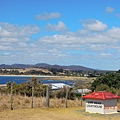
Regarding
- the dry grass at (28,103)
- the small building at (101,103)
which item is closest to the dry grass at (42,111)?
the dry grass at (28,103)

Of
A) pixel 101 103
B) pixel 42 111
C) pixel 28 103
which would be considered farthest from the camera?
pixel 28 103

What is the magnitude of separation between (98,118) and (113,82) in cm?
2199

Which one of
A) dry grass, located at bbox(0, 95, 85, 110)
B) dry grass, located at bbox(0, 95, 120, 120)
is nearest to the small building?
dry grass, located at bbox(0, 95, 120, 120)

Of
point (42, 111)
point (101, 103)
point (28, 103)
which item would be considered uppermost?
point (101, 103)

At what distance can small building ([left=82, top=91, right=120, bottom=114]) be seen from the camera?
22.4m

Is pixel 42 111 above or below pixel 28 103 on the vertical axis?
below

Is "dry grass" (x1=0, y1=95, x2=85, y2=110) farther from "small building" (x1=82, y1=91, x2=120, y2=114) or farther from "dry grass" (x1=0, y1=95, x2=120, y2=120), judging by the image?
"small building" (x1=82, y1=91, x2=120, y2=114)

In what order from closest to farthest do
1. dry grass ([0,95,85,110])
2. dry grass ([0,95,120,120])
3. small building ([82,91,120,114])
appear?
dry grass ([0,95,120,120]), small building ([82,91,120,114]), dry grass ([0,95,85,110])

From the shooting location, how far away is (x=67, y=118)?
1895 cm

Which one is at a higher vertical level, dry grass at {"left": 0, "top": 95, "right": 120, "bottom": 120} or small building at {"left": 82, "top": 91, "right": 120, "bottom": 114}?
small building at {"left": 82, "top": 91, "right": 120, "bottom": 114}

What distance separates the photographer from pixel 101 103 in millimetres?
22469

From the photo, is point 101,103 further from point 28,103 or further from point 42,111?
point 28,103

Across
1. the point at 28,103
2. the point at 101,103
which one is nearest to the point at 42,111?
the point at 101,103

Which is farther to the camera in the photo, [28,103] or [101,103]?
[28,103]
